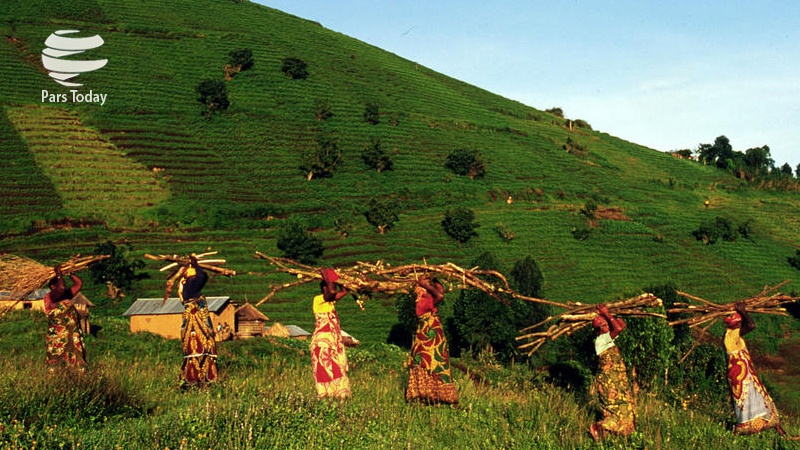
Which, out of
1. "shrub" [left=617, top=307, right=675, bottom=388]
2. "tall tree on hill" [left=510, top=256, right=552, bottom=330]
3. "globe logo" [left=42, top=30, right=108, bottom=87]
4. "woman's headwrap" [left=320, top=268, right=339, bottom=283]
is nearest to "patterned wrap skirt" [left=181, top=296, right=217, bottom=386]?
"woman's headwrap" [left=320, top=268, right=339, bottom=283]

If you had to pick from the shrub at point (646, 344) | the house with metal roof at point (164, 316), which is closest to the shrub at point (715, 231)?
the shrub at point (646, 344)

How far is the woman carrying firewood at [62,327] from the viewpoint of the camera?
468 inches

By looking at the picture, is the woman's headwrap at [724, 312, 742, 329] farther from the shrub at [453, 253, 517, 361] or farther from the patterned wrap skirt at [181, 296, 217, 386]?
the shrub at [453, 253, 517, 361]

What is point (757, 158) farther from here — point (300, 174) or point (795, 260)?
point (300, 174)

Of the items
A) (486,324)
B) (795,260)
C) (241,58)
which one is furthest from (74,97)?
(795,260)

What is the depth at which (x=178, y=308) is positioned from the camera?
39.2 meters

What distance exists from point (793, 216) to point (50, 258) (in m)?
95.5

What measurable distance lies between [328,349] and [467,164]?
77550 mm

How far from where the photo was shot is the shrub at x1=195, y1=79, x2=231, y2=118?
284 ft

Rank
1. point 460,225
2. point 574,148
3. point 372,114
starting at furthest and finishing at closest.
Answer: point 574,148 < point 372,114 < point 460,225

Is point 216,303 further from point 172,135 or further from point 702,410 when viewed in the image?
point 172,135

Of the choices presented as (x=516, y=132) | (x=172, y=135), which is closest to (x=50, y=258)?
(x=172, y=135)

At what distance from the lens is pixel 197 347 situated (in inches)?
458

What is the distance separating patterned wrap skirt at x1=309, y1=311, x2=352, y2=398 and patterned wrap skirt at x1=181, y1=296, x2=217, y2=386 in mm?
2296
